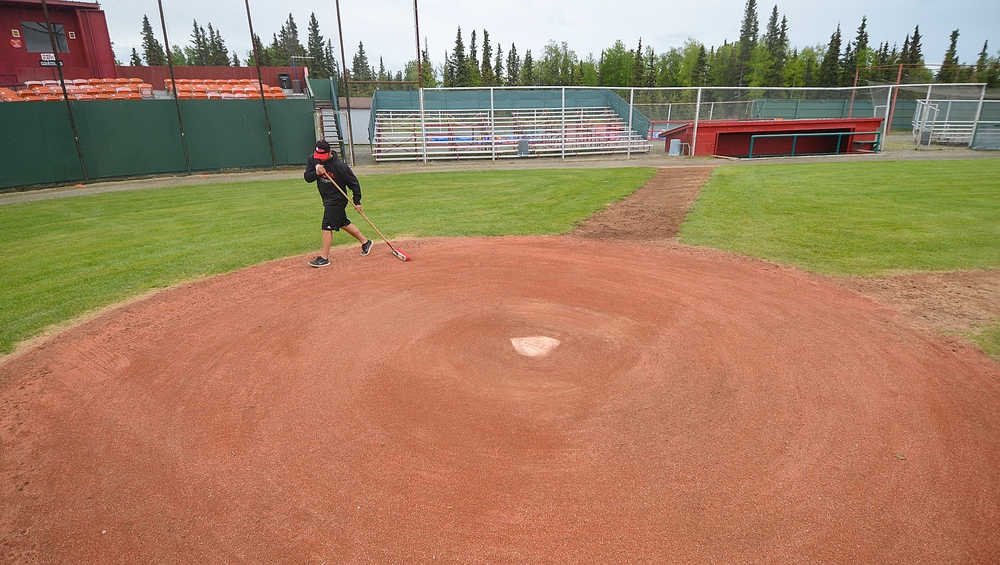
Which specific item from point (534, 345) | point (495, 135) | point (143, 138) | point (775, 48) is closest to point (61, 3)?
point (143, 138)

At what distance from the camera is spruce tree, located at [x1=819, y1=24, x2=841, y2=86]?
76688 mm

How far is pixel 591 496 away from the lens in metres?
3.44

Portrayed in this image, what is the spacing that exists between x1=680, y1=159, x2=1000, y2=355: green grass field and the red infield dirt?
92.8 inches

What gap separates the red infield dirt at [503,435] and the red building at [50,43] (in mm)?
34749

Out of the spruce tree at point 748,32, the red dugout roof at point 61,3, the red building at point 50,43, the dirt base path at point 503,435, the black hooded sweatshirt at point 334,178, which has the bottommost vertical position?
the dirt base path at point 503,435

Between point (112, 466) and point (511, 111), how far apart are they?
2891cm

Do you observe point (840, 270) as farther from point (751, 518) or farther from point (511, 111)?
point (511, 111)

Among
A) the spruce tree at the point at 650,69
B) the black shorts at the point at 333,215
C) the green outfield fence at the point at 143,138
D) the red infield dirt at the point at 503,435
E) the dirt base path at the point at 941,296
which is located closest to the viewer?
the red infield dirt at the point at 503,435

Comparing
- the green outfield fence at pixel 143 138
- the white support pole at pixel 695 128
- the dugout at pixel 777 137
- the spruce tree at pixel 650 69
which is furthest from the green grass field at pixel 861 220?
the spruce tree at pixel 650 69

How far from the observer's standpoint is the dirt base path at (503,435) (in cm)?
315

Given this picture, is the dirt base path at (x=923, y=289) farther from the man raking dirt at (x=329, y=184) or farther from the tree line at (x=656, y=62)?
the tree line at (x=656, y=62)

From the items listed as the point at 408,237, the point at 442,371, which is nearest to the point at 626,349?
the point at 442,371

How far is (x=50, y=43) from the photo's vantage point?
1212 inches

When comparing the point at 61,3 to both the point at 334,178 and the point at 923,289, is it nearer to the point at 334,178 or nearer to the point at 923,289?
the point at 334,178
